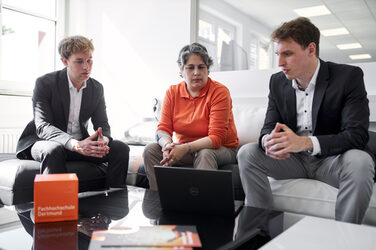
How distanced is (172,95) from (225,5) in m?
1.27

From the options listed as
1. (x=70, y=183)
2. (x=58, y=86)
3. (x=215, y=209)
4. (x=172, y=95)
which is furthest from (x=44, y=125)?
(x=215, y=209)

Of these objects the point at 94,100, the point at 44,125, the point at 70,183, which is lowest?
the point at 70,183

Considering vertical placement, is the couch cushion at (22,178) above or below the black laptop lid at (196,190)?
below

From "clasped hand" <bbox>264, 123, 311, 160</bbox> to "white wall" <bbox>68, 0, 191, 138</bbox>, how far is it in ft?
6.58

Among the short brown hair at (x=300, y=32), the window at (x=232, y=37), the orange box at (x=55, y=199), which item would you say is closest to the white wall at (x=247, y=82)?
the window at (x=232, y=37)

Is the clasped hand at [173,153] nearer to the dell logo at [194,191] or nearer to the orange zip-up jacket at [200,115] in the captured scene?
the orange zip-up jacket at [200,115]

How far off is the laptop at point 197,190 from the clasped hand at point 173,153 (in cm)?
63

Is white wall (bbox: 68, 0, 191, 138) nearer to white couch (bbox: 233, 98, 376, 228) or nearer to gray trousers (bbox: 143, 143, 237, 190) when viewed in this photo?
gray trousers (bbox: 143, 143, 237, 190)

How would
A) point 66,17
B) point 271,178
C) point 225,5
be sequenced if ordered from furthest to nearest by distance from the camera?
point 66,17 < point 225,5 < point 271,178

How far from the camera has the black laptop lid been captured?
1108 mm

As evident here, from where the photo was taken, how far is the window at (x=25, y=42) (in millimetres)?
3635

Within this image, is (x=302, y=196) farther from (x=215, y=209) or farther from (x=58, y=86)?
(x=58, y=86)

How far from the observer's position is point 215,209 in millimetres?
1154

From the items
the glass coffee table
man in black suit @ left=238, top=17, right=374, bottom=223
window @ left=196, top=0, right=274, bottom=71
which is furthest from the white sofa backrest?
the glass coffee table
